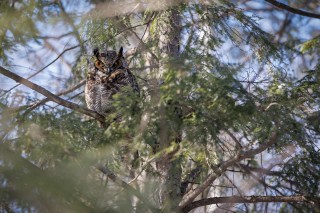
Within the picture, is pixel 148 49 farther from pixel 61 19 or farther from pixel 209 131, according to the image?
pixel 209 131

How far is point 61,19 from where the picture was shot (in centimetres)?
457

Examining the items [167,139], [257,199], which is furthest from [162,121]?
[257,199]

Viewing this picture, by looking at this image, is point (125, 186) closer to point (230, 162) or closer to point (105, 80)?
point (230, 162)

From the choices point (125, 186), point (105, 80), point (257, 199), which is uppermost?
point (105, 80)

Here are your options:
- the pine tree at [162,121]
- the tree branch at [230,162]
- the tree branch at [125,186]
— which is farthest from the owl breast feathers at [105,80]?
the tree branch at [125,186]

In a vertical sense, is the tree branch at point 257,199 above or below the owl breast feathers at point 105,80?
below

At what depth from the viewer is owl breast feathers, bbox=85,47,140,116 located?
493 centimetres

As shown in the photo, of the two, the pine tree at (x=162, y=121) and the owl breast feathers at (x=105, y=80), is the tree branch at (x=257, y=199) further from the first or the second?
the owl breast feathers at (x=105, y=80)

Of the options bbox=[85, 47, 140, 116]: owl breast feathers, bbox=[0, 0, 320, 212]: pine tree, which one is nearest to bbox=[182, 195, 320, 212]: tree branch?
bbox=[0, 0, 320, 212]: pine tree

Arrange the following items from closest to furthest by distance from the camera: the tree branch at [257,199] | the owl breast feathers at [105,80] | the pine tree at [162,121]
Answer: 1. the pine tree at [162,121]
2. the tree branch at [257,199]
3. the owl breast feathers at [105,80]

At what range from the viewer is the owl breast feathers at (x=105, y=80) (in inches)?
194

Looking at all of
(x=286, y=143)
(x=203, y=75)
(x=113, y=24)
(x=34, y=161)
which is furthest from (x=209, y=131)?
(x=113, y=24)

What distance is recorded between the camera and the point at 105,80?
504 cm

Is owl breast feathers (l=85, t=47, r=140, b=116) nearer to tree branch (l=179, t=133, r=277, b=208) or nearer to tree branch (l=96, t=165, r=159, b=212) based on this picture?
tree branch (l=179, t=133, r=277, b=208)
